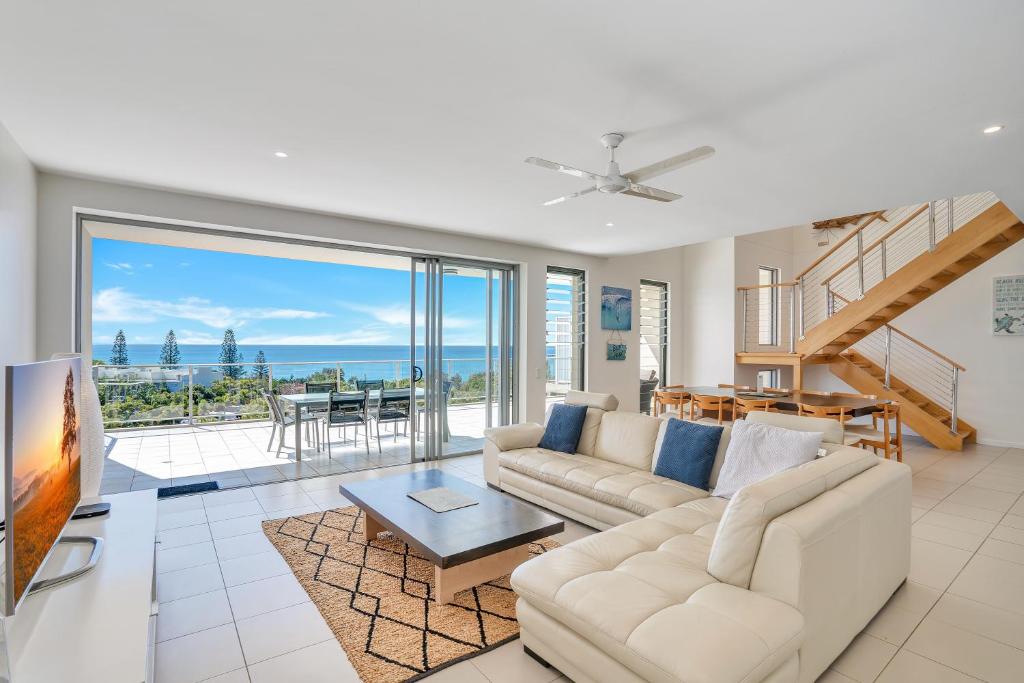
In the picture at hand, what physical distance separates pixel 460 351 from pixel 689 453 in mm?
3398

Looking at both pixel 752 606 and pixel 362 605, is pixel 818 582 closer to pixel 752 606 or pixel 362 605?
pixel 752 606

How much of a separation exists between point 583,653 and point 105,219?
15.7ft

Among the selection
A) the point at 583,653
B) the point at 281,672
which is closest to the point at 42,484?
the point at 281,672

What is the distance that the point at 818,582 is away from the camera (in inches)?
73.7

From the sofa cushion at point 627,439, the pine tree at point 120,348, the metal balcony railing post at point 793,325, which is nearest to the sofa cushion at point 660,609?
the sofa cushion at point 627,439

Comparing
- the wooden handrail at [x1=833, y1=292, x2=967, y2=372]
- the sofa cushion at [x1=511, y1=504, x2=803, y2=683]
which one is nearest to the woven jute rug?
the sofa cushion at [x1=511, y1=504, x2=803, y2=683]

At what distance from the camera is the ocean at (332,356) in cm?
624

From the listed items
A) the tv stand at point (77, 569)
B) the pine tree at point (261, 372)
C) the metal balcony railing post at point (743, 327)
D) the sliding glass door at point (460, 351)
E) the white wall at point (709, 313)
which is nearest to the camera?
the tv stand at point (77, 569)

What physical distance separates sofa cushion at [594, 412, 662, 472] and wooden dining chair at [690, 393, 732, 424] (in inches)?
81.2

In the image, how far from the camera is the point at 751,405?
18.0ft

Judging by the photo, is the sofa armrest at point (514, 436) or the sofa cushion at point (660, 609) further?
the sofa armrest at point (514, 436)

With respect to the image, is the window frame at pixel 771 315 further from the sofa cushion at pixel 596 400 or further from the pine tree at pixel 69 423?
the pine tree at pixel 69 423

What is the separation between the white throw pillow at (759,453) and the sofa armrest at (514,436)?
187 centimetres

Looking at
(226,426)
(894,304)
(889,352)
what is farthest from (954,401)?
(226,426)
